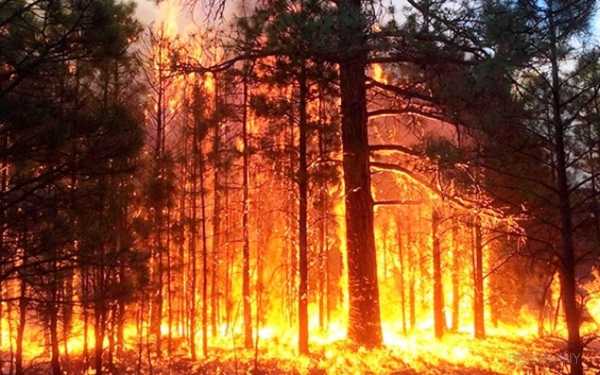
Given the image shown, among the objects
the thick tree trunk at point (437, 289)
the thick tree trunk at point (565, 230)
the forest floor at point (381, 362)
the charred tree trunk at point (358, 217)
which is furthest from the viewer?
the thick tree trunk at point (437, 289)

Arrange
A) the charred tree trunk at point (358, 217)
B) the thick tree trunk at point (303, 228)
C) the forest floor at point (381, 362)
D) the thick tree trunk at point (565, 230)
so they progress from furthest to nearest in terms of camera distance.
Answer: the thick tree trunk at point (303, 228), the charred tree trunk at point (358, 217), the forest floor at point (381, 362), the thick tree trunk at point (565, 230)

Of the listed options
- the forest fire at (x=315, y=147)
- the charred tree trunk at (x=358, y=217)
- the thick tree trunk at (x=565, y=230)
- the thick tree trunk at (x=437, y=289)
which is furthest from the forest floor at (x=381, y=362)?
the thick tree trunk at (x=437, y=289)

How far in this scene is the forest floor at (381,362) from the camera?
877cm

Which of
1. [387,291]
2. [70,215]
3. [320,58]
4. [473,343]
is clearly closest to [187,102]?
[320,58]

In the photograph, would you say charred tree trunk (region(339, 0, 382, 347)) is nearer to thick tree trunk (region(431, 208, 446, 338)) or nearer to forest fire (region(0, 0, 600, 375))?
forest fire (region(0, 0, 600, 375))

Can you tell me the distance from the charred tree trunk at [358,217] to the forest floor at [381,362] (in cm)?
54

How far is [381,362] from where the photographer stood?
29.6 feet

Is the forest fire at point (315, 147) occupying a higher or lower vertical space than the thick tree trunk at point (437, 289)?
higher

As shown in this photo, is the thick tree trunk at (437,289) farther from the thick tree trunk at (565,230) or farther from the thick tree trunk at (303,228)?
the thick tree trunk at (565,230)

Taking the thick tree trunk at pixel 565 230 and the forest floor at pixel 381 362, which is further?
the forest floor at pixel 381 362

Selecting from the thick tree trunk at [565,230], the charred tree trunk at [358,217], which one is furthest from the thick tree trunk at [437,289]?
the thick tree trunk at [565,230]

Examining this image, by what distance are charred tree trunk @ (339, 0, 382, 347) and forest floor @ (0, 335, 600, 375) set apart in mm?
537

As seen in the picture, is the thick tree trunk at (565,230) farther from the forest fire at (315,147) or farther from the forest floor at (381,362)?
the forest floor at (381,362)

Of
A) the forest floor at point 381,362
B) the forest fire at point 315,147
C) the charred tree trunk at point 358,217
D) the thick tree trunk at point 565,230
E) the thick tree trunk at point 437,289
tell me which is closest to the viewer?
the thick tree trunk at point 565,230
